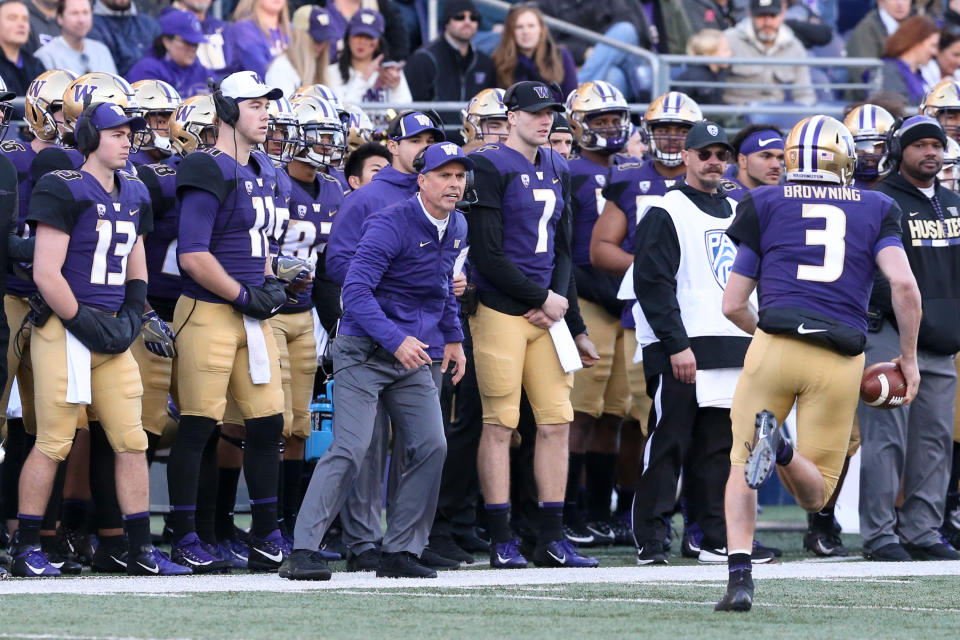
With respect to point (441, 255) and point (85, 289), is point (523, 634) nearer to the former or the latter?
point (441, 255)

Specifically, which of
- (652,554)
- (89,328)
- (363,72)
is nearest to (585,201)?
(652,554)

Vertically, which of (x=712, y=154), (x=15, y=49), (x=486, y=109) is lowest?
(x=712, y=154)

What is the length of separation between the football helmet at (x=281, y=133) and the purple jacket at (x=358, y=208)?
517 millimetres

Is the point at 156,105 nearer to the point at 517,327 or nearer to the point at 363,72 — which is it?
the point at 517,327

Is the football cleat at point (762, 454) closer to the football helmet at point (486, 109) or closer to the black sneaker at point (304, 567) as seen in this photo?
the black sneaker at point (304, 567)

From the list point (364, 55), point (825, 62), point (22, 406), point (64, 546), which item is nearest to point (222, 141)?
point (22, 406)

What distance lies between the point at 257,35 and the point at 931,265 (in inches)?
223

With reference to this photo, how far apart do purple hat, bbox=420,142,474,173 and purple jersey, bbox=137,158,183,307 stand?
1455mm

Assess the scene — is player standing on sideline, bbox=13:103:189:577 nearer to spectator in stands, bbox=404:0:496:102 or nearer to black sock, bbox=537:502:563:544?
black sock, bbox=537:502:563:544

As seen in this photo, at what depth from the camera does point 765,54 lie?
14703 mm

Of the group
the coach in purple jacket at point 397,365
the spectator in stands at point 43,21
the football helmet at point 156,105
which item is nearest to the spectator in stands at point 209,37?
the spectator in stands at point 43,21

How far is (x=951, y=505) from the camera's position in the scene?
33.1ft

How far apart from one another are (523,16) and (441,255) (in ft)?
17.7

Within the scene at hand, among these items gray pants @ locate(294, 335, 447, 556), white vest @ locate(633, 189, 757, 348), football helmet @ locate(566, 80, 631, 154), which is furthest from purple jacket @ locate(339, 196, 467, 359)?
football helmet @ locate(566, 80, 631, 154)
